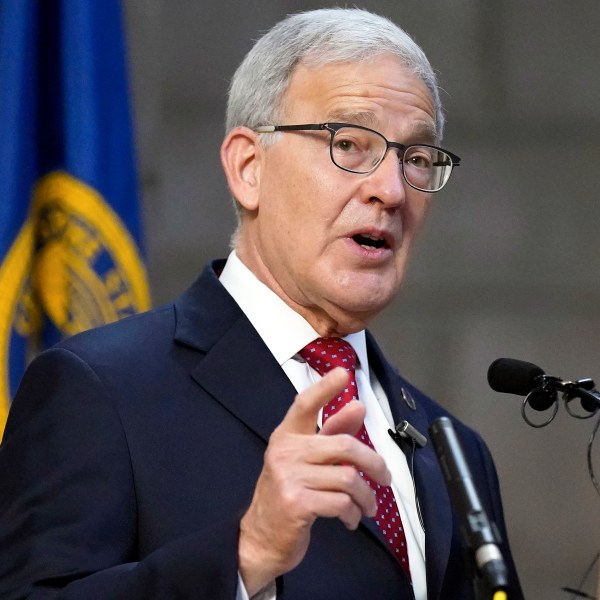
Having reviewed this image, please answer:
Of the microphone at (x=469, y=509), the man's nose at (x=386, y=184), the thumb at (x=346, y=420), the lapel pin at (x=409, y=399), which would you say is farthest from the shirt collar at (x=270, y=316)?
the microphone at (x=469, y=509)

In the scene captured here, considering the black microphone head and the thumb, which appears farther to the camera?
the black microphone head

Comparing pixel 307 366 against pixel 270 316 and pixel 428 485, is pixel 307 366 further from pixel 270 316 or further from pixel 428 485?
pixel 428 485

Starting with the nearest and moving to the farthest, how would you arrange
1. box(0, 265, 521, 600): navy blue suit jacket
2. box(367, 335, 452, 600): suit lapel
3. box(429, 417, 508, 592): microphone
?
box(429, 417, 508, 592): microphone, box(0, 265, 521, 600): navy blue suit jacket, box(367, 335, 452, 600): suit lapel

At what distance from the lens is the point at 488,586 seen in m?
1.28

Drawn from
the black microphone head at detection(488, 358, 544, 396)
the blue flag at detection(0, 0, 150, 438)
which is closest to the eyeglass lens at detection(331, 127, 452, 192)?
the black microphone head at detection(488, 358, 544, 396)

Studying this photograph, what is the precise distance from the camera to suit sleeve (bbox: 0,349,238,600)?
174cm

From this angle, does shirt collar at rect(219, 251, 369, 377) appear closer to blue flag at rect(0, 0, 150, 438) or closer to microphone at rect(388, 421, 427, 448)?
microphone at rect(388, 421, 427, 448)

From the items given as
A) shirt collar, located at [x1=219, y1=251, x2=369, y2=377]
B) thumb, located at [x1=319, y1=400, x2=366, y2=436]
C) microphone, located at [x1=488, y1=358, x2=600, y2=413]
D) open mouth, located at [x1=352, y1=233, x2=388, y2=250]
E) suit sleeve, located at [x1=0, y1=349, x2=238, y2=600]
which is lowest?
suit sleeve, located at [x1=0, y1=349, x2=238, y2=600]

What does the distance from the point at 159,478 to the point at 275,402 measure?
0.83 feet

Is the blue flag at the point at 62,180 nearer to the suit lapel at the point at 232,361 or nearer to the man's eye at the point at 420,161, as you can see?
the suit lapel at the point at 232,361

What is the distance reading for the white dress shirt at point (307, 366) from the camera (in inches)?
85.1

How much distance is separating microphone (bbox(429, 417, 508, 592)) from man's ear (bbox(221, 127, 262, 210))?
3.34 feet

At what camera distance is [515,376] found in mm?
2078

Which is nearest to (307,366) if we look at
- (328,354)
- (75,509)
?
(328,354)
